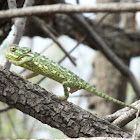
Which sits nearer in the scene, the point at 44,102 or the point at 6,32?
the point at 44,102

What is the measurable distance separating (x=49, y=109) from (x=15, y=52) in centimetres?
138

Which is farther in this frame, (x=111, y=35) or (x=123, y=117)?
(x=111, y=35)

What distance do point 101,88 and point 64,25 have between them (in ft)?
7.76

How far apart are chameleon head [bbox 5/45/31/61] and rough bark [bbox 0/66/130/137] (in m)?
1.14

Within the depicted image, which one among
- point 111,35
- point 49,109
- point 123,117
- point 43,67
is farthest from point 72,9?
point 111,35

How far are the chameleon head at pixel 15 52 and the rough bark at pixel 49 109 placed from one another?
3.74ft

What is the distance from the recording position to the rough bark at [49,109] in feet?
8.38

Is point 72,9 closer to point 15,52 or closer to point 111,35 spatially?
point 15,52

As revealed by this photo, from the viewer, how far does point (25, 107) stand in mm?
2656

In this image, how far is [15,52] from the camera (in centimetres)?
386

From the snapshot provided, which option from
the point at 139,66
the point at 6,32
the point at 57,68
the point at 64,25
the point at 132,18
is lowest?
the point at 57,68

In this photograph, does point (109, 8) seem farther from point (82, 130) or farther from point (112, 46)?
point (112, 46)

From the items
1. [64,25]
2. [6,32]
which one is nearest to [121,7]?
[6,32]

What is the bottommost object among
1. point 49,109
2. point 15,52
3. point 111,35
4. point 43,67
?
point 49,109
